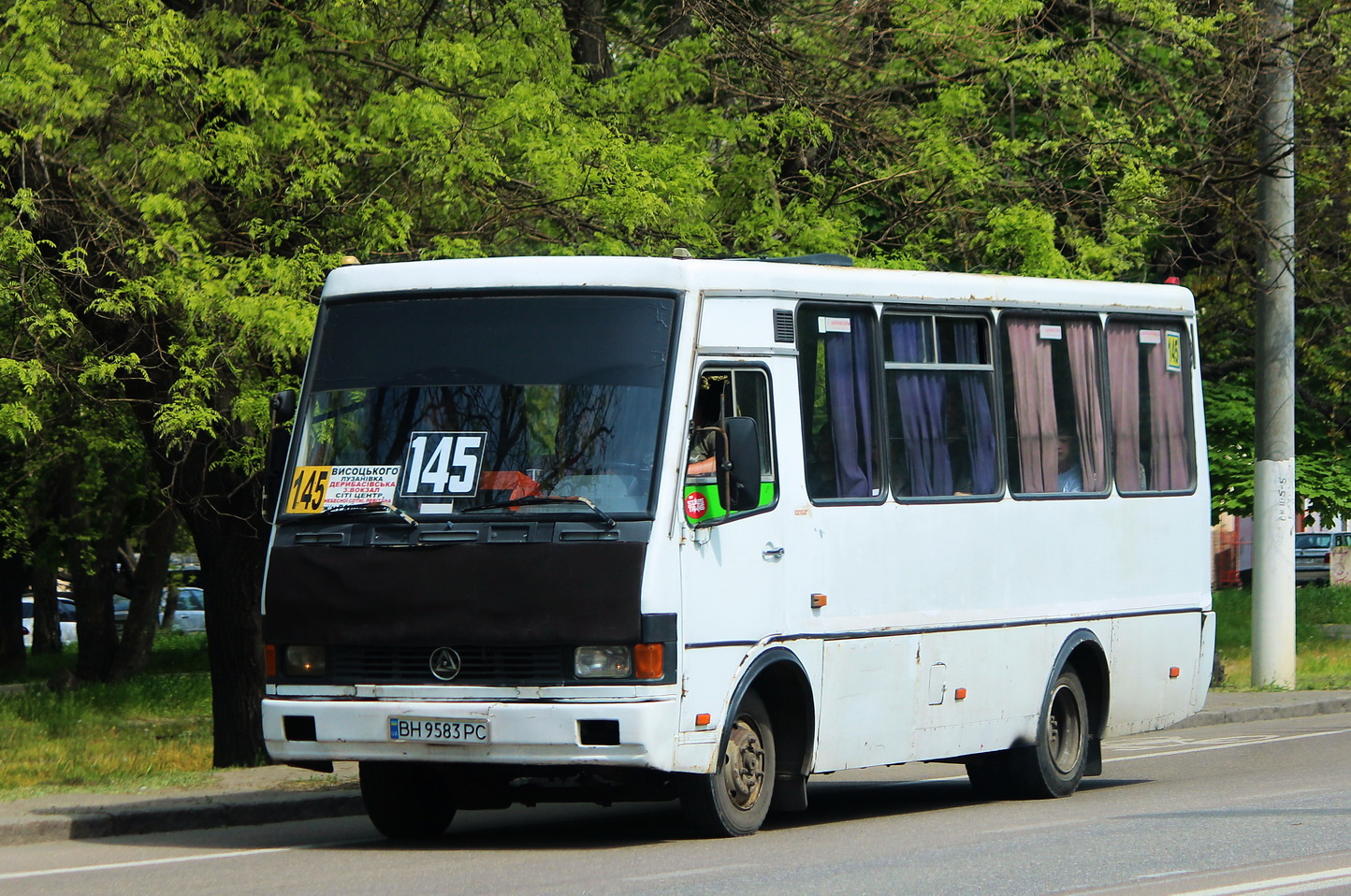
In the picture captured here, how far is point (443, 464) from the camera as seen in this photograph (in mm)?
9805

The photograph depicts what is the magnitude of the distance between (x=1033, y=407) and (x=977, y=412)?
2.18 feet

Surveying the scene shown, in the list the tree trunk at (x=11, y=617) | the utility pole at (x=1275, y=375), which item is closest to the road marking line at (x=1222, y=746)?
the utility pole at (x=1275, y=375)

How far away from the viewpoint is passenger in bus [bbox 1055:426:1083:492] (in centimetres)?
1276

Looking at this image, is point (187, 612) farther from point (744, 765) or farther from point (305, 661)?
point (744, 765)

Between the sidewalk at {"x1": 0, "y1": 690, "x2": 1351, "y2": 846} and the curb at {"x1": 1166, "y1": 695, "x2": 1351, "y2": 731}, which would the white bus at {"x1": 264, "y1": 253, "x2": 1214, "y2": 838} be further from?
the curb at {"x1": 1166, "y1": 695, "x2": 1351, "y2": 731}

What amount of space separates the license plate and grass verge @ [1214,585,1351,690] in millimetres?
10231

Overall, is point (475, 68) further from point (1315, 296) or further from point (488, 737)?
point (1315, 296)

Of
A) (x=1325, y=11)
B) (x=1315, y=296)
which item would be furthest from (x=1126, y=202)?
(x=1315, y=296)

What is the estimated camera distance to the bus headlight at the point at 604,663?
30.6 feet

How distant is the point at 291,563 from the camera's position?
390 inches

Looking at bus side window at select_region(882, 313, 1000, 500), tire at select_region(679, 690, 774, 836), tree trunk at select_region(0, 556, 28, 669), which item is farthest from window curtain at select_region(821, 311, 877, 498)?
tree trunk at select_region(0, 556, 28, 669)

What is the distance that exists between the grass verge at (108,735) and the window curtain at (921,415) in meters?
4.95

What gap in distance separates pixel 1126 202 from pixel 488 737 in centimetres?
1104

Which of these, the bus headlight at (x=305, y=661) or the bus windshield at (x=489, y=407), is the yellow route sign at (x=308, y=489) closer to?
the bus windshield at (x=489, y=407)
